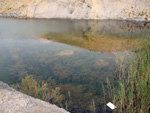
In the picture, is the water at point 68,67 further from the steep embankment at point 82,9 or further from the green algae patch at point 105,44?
the steep embankment at point 82,9

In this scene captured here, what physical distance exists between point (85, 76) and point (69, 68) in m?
1.40

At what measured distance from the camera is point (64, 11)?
4150cm

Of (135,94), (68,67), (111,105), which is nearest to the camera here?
(111,105)

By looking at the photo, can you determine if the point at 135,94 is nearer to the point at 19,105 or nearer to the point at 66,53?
the point at 19,105

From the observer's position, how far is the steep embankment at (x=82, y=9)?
1415 inches

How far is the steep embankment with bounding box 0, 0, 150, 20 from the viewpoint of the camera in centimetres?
3594

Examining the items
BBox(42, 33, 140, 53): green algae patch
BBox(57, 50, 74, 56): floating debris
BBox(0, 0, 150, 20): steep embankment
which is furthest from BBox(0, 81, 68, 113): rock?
BBox(0, 0, 150, 20): steep embankment

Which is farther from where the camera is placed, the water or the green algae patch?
the green algae patch

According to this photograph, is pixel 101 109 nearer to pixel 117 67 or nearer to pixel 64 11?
pixel 117 67

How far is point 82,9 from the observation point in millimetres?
40344

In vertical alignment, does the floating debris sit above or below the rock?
below

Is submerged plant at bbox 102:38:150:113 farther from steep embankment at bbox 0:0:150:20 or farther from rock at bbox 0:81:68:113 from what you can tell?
steep embankment at bbox 0:0:150:20

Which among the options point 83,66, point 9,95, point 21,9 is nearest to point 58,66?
point 83,66

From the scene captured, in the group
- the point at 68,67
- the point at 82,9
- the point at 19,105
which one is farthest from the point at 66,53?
the point at 82,9
